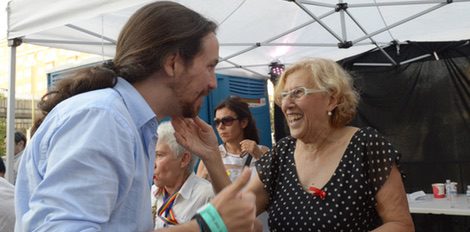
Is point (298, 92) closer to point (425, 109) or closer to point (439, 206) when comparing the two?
point (439, 206)

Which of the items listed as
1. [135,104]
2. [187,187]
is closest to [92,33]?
[187,187]

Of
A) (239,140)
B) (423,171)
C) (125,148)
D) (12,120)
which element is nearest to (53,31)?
(12,120)

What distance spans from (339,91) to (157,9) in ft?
3.88

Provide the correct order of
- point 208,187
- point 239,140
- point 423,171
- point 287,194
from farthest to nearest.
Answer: point 423,171
point 239,140
point 208,187
point 287,194

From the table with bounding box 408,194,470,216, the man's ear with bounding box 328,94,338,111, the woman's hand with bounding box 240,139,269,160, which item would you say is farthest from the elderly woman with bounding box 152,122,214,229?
the table with bounding box 408,194,470,216

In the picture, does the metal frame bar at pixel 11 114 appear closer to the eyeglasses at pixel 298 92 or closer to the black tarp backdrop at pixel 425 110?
the eyeglasses at pixel 298 92

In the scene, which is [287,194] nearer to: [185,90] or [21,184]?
[185,90]

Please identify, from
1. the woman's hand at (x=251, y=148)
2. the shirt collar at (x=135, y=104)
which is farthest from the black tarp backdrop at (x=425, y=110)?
the shirt collar at (x=135, y=104)

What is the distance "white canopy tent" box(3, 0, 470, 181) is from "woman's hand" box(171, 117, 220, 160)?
1.19m

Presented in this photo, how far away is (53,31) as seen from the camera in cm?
403

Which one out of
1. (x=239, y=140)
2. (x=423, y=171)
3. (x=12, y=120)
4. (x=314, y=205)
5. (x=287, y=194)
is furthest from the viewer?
(x=423, y=171)

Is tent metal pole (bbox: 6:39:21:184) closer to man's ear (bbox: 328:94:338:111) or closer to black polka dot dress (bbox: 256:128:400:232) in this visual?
black polka dot dress (bbox: 256:128:400:232)

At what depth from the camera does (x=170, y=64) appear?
1267 millimetres

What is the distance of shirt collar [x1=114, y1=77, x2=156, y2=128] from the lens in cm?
115
